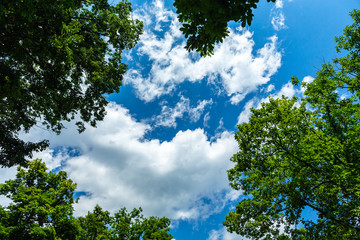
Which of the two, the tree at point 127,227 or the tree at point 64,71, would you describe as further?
the tree at point 127,227

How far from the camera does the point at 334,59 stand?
13125 mm

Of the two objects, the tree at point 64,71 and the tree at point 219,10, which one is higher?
the tree at point 64,71

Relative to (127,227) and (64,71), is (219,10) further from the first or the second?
(127,227)

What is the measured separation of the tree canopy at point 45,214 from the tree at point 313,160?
1758 centimetres

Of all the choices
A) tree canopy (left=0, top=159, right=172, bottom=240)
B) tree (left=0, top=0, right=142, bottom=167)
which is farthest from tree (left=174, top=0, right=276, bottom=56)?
tree canopy (left=0, top=159, right=172, bottom=240)

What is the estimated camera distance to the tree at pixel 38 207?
19.4 m

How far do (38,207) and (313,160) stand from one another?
Answer: 2505cm

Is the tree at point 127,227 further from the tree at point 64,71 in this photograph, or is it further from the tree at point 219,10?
the tree at point 219,10

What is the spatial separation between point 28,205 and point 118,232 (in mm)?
12224

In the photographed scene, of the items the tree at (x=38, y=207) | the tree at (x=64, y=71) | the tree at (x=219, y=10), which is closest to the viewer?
the tree at (x=219, y=10)

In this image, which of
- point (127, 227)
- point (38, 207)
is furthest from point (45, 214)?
point (127, 227)

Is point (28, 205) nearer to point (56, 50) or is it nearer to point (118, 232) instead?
point (118, 232)

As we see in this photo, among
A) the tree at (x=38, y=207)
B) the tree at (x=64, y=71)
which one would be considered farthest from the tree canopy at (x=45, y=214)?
the tree at (x=64, y=71)

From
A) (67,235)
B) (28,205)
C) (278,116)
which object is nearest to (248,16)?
(278,116)
